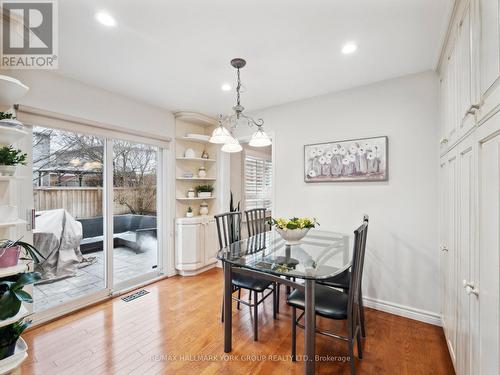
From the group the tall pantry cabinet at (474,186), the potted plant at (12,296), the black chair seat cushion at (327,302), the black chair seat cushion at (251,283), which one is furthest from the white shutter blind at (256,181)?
the potted plant at (12,296)

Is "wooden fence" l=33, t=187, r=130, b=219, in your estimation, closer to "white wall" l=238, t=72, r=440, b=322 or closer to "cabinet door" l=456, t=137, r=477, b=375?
"white wall" l=238, t=72, r=440, b=322

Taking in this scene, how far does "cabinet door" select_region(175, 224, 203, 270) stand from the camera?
148 inches

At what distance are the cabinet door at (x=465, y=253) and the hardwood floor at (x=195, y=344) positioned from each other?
0.53 metres

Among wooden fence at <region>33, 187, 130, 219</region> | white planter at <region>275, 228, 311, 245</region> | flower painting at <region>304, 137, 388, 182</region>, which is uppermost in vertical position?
flower painting at <region>304, 137, 388, 182</region>

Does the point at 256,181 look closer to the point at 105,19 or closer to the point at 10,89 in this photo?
the point at 105,19

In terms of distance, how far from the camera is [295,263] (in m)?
1.93

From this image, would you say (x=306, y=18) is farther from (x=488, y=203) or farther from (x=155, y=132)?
(x=155, y=132)

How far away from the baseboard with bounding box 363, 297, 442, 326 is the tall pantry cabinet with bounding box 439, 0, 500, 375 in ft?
1.91

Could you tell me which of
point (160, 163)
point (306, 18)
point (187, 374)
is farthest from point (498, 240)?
point (160, 163)

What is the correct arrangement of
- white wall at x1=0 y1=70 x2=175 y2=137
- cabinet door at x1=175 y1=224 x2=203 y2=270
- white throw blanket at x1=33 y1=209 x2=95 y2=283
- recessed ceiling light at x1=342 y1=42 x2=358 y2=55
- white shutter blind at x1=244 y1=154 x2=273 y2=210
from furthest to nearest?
white shutter blind at x1=244 y1=154 x2=273 y2=210 → cabinet door at x1=175 y1=224 x2=203 y2=270 → white throw blanket at x1=33 y1=209 x2=95 y2=283 → white wall at x1=0 y1=70 x2=175 y2=137 → recessed ceiling light at x1=342 y1=42 x2=358 y2=55

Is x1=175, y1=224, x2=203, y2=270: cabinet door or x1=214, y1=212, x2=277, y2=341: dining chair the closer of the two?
x1=214, y1=212, x2=277, y2=341: dining chair

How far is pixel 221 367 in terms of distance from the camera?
185cm
